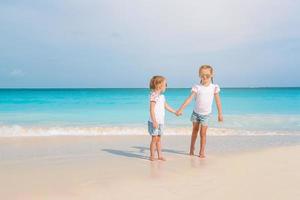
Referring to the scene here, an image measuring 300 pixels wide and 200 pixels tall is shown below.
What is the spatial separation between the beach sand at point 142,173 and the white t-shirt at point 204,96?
865 mm

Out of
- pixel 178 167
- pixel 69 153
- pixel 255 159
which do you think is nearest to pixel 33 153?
pixel 69 153

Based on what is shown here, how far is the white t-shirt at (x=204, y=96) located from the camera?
6934 mm

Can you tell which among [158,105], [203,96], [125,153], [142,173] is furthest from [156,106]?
[125,153]

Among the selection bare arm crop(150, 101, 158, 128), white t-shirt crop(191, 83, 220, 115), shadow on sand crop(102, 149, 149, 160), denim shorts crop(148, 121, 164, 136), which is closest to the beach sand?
shadow on sand crop(102, 149, 149, 160)

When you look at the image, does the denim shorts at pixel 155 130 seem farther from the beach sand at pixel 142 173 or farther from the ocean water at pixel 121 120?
the ocean water at pixel 121 120

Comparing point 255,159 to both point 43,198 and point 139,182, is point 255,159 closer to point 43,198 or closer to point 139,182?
point 139,182

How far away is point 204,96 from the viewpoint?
6.93 metres

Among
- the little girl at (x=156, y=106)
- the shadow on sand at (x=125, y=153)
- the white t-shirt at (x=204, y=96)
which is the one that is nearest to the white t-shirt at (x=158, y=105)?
the little girl at (x=156, y=106)

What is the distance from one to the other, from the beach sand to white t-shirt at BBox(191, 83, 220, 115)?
0.87m

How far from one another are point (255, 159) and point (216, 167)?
0.94 meters

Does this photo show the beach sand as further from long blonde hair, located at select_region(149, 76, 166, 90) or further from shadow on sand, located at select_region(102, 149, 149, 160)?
long blonde hair, located at select_region(149, 76, 166, 90)

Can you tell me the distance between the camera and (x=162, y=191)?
4.67m

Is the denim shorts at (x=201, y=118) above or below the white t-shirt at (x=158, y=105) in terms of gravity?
below

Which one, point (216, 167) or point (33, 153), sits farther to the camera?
point (33, 153)
